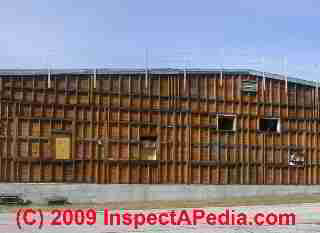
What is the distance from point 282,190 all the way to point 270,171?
1.59m

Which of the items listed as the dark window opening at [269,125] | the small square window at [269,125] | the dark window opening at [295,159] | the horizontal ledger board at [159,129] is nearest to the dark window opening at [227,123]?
the horizontal ledger board at [159,129]

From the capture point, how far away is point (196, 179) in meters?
39.8

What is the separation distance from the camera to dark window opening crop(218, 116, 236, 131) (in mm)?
41219

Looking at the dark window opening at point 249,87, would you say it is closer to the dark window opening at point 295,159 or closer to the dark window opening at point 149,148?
the dark window opening at point 295,159

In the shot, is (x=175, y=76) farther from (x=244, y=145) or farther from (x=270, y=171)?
(x=270, y=171)

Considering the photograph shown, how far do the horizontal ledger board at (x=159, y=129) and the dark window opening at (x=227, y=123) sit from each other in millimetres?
71

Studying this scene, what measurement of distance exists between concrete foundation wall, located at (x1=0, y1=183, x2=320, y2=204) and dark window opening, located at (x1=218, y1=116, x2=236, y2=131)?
13.4ft

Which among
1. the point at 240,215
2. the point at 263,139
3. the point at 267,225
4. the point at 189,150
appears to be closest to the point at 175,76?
the point at 189,150

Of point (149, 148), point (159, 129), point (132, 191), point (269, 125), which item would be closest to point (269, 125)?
point (269, 125)

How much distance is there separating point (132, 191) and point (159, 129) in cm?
457

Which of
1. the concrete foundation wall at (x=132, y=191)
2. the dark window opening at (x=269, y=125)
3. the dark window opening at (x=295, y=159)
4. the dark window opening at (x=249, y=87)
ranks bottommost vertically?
the concrete foundation wall at (x=132, y=191)

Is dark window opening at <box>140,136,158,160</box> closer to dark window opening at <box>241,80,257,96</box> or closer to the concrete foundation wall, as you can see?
the concrete foundation wall

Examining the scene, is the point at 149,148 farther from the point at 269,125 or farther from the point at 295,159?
the point at 295,159

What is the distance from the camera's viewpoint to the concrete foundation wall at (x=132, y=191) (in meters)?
35.7
